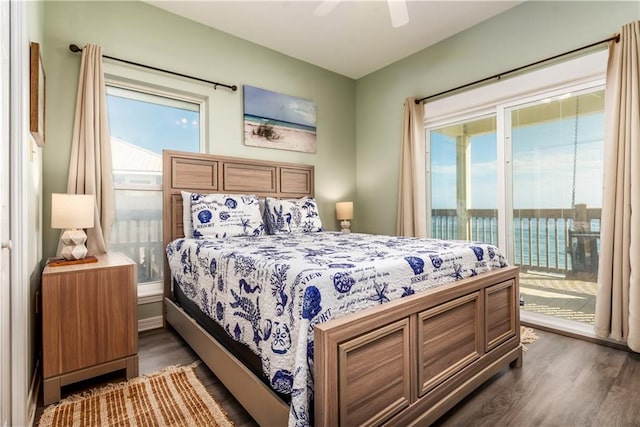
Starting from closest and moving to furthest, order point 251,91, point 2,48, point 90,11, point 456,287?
point 2,48 → point 456,287 → point 90,11 → point 251,91

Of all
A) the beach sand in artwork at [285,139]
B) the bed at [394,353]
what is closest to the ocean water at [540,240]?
the bed at [394,353]

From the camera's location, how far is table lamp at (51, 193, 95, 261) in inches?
76.2

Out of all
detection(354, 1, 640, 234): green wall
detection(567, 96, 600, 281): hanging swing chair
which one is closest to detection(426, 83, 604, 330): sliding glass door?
detection(567, 96, 600, 281): hanging swing chair

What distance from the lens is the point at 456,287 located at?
5.33 feet

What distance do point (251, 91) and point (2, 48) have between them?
2.34 metres

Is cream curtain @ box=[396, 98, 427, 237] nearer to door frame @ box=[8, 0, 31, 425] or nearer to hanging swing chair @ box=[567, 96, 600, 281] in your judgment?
hanging swing chair @ box=[567, 96, 600, 281]

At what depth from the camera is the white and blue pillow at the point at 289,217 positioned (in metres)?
3.08

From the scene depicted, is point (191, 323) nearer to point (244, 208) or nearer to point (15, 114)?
point (244, 208)

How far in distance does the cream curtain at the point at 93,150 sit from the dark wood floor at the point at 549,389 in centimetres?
100

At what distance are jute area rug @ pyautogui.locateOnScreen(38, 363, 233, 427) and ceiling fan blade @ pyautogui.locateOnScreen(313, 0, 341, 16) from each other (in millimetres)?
2827

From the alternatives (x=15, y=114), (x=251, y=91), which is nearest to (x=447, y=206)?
(x=251, y=91)

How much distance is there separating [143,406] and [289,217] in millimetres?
1874

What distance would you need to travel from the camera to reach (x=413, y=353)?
1382 mm

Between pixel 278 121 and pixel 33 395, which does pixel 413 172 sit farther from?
pixel 33 395
